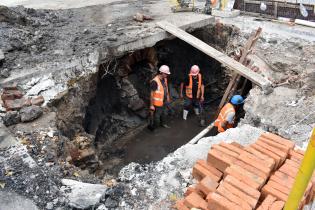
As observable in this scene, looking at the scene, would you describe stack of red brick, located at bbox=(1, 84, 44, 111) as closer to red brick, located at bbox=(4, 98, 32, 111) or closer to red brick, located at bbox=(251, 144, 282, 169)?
red brick, located at bbox=(4, 98, 32, 111)

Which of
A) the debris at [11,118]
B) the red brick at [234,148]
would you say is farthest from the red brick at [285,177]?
the debris at [11,118]

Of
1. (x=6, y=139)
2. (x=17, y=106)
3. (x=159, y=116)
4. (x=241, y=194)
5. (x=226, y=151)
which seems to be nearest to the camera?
(x=241, y=194)

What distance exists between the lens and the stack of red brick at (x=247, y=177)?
2.97 m

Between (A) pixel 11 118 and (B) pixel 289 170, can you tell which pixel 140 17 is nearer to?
(A) pixel 11 118

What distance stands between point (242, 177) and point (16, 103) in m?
3.89

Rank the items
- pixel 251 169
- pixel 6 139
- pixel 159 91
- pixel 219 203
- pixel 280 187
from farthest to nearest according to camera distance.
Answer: pixel 159 91, pixel 6 139, pixel 251 169, pixel 280 187, pixel 219 203

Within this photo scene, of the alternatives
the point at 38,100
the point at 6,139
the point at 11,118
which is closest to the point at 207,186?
the point at 6,139

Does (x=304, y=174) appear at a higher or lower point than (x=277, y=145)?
higher

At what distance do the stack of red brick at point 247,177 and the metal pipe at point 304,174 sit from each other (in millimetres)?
646

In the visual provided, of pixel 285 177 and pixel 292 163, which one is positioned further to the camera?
pixel 292 163

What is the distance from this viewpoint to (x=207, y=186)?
3.18 metres

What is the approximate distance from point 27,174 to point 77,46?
3.68 m

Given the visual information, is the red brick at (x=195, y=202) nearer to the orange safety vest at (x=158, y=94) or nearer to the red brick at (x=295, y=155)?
the red brick at (x=295, y=155)

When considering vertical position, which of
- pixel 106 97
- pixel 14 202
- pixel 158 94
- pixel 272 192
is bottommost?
pixel 106 97
